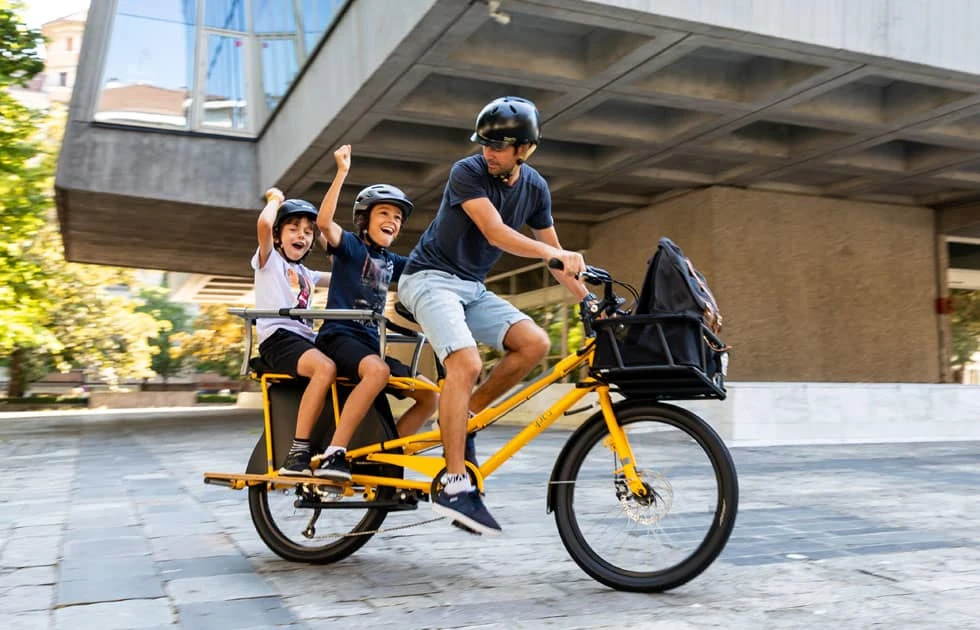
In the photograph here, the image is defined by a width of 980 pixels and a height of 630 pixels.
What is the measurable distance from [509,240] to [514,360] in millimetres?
541

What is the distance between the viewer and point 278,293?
4383mm

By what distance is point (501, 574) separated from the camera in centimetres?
387

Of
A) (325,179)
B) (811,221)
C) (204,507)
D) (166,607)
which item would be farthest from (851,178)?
(166,607)

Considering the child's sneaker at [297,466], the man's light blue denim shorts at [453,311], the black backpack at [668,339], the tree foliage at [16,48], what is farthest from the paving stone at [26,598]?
the tree foliage at [16,48]

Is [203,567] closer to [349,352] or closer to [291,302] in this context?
[349,352]

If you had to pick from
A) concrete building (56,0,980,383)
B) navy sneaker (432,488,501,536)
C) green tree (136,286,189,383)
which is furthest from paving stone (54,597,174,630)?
green tree (136,286,189,383)

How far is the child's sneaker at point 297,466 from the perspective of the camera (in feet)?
13.2

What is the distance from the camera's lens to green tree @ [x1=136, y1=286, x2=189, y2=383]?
6644 cm

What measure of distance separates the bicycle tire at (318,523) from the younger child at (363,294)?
5.8 inches

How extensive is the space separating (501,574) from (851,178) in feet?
43.3

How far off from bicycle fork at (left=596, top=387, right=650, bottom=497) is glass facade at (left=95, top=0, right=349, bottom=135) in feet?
44.8

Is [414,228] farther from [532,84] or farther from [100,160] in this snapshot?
[532,84]

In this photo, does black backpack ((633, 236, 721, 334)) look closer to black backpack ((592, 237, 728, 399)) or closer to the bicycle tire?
A: black backpack ((592, 237, 728, 399))

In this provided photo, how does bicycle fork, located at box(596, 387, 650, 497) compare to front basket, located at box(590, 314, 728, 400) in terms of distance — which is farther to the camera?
bicycle fork, located at box(596, 387, 650, 497)
